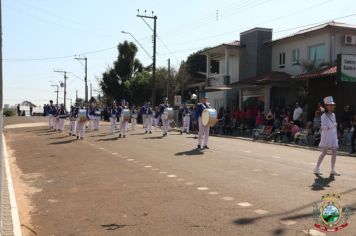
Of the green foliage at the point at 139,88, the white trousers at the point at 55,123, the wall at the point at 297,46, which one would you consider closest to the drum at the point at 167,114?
the white trousers at the point at 55,123

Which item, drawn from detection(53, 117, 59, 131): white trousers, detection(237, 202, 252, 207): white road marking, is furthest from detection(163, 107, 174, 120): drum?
detection(237, 202, 252, 207): white road marking

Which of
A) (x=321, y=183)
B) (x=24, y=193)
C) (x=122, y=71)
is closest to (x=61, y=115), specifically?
(x=24, y=193)

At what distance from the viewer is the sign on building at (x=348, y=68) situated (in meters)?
24.4

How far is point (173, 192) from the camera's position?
9.91 metres

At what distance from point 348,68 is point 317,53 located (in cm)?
832

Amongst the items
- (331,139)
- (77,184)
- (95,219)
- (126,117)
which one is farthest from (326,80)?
(95,219)

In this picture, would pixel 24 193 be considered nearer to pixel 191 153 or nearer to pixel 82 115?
pixel 191 153

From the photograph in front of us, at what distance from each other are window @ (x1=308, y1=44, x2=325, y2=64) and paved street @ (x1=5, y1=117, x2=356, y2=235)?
1649 centimetres

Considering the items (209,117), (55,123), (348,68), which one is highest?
(348,68)

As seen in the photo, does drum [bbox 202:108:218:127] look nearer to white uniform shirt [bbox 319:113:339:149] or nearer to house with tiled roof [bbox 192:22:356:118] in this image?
white uniform shirt [bbox 319:113:339:149]

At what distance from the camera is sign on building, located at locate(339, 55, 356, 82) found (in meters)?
24.4

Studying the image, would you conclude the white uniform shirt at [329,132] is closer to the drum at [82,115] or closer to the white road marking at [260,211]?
the white road marking at [260,211]

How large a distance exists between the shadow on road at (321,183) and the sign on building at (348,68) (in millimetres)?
13823

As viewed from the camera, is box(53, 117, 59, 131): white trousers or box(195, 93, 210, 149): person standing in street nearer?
box(195, 93, 210, 149): person standing in street
